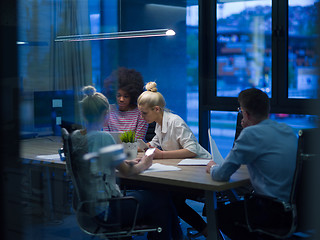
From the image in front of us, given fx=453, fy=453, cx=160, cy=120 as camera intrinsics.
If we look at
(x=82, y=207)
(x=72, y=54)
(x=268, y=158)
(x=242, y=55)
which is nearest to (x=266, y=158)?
(x=268, y=158)

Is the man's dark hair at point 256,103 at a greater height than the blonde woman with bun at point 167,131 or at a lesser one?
greater

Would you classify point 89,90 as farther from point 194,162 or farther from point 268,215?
point 194,162

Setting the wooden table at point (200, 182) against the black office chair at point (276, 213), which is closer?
the black office chair at point (276, 213)

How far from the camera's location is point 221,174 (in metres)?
2.65

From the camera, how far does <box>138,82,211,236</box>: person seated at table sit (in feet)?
11.5

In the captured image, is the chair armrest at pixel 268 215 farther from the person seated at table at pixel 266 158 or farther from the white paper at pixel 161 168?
the white paper at pixel 161 168

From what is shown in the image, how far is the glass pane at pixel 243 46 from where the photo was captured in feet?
17.4

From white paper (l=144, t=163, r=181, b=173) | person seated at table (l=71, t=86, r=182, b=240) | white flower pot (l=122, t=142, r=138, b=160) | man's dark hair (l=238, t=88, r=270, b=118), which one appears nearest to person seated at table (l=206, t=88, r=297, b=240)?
man's dark hair (l=238, t=88, r=270, b=118)

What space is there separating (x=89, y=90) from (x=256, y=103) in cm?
143

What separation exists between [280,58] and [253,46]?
44cm

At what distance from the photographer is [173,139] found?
3588mm

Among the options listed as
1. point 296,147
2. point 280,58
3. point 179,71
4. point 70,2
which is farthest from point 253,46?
Answer: point 70,2

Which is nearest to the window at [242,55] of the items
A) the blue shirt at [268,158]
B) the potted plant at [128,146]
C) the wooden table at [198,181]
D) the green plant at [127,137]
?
the wooden table at [198,181]

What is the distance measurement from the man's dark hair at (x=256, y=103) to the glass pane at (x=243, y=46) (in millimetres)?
2486
